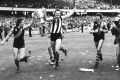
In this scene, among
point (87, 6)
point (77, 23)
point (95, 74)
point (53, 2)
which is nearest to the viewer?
point (95, 74)

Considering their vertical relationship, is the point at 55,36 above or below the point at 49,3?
above

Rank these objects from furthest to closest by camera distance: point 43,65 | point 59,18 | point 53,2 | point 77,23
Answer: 1. point 53,2
2. point 77,23
3. point 43,65
4. point 59,18

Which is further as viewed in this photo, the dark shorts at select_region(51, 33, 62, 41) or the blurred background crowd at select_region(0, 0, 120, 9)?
the blurred background crowd at select_region(0, 0, 120, 9)

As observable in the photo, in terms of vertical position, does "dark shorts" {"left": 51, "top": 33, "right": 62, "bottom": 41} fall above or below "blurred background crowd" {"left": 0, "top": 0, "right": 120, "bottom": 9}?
above

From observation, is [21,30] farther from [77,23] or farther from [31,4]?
[31,4]

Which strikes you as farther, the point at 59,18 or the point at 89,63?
the point at 89,63

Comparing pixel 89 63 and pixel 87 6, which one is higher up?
pixel 89 63

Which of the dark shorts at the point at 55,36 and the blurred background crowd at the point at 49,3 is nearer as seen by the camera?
the dark shorts at the point at 55,36

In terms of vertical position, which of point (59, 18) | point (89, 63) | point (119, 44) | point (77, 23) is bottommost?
point (77, 23)

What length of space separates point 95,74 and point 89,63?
2.53 metres

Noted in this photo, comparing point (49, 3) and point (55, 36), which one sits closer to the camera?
point (55, 36)

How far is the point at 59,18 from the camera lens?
1166cm

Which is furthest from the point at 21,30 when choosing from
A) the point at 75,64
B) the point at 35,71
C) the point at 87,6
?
the point at 87,6

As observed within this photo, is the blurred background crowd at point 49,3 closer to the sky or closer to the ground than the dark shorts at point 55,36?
closer to the ground
